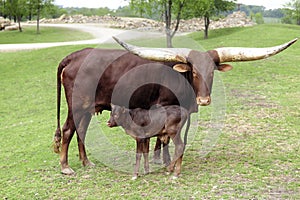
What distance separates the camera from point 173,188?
620cm

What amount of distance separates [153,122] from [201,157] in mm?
1499

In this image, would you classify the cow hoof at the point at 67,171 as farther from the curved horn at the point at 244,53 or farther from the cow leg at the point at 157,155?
the curved horn at the point at 244,53

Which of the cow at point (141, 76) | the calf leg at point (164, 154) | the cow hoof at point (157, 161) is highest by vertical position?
the cow at point (141, 76)

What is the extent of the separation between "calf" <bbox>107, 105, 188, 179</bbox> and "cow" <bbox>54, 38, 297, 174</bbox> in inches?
5.1

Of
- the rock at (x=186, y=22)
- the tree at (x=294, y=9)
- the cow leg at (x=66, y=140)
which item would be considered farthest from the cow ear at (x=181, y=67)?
the tree at (x=294, y=9)

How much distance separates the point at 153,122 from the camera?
6430mm

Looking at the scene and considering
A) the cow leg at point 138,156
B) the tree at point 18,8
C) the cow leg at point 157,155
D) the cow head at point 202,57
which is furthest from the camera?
the tree at point 18,8

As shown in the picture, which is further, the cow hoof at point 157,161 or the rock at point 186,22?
the rock at point 186,22

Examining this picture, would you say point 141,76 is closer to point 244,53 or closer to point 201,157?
point 244,53

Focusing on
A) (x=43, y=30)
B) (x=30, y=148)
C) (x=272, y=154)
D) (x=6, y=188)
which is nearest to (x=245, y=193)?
(x=272, y=154)

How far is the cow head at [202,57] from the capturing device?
6074mm

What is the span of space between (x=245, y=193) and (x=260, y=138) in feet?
8.81

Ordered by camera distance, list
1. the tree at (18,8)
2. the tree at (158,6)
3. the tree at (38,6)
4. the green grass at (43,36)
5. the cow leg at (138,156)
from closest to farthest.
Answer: the cow leg at (138,156) → the tree at (158,6) → the green grass at (43,36) → the tree at (38,6) → the tree at (18,8)

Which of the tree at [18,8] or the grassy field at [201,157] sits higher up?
the tree at [18,8]
